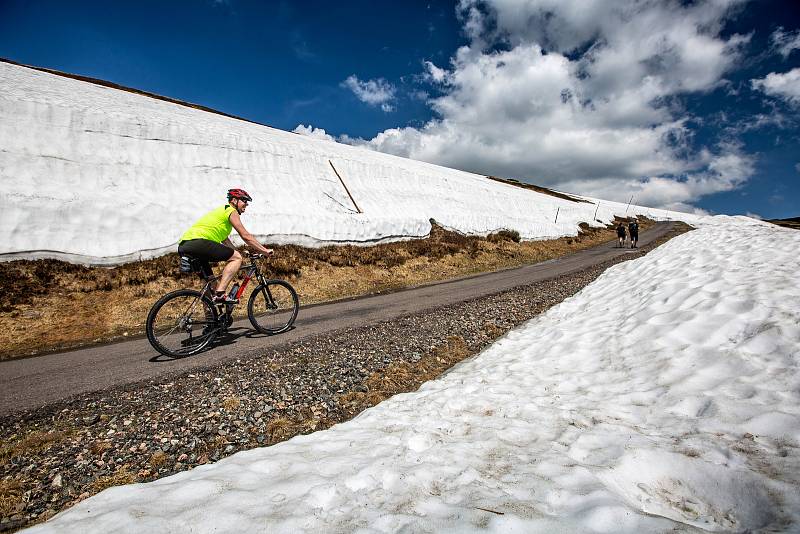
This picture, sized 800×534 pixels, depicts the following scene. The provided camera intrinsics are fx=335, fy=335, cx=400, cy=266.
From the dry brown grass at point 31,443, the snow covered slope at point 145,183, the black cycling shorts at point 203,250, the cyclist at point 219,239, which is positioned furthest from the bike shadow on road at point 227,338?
the snow covered slope at point 145,183

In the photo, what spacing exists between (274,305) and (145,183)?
1339 centimetres

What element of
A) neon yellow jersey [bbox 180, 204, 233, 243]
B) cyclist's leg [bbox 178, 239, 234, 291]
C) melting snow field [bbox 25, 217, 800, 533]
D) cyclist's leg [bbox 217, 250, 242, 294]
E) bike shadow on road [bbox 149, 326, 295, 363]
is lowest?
bike shadow on road [bbox 149, 326, 295, 363]

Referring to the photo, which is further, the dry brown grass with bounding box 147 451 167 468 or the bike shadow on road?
the bike shadow on road

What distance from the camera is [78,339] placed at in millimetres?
9469

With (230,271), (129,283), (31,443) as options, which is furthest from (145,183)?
(31,443)

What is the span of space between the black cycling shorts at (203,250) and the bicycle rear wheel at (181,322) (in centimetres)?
72

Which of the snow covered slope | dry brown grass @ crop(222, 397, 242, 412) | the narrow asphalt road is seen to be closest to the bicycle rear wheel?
the narrow asphalt road

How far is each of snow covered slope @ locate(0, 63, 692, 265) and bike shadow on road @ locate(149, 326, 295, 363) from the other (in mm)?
8284

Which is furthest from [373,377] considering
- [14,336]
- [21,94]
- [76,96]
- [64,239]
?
[76,96]

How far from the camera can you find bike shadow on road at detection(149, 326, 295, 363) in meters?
6.99

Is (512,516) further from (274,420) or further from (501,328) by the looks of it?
(501,328)

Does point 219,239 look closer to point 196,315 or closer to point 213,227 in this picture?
point 213,227

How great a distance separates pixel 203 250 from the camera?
7.13 m

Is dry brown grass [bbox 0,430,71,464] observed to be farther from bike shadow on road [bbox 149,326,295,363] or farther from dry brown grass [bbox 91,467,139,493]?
bike shadow on road [bbox 149,326,295,363]
